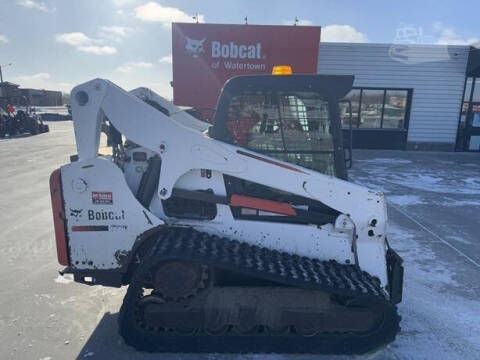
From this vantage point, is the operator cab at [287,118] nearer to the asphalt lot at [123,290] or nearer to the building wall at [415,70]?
the asphalt lot at [123,290]

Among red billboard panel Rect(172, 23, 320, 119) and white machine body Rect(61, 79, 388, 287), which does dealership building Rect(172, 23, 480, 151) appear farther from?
white machine body Rect(61, 79, 388, 287)

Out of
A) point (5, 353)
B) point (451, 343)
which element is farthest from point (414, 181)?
point (5, 353)

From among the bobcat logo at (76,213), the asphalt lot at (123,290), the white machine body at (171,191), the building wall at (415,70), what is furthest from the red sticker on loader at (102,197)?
the building wall at (415,70)

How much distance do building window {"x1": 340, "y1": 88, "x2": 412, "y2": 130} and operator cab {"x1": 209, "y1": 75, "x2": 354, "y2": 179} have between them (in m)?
12.1

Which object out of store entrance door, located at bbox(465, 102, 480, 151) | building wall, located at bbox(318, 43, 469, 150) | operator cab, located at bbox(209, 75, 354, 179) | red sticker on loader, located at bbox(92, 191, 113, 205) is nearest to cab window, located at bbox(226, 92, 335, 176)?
operator cab, located at bbox(209, 75, 354, 179)

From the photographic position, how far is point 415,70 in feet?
47.7

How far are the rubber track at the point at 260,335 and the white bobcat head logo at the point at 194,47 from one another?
36.9ft

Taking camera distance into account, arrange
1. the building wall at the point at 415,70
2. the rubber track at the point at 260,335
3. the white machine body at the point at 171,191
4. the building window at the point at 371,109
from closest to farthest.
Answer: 1. the rubber track at the point at 260,335
2. the white machine body at the point at 171,191
3. the building wall at the point at 415,70
4. the building window at the point at 371,109

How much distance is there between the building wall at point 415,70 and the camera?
14.2 m

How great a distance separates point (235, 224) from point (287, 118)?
107 cm

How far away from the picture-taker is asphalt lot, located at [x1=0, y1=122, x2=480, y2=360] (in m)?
3.11

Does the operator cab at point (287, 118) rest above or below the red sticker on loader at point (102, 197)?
above

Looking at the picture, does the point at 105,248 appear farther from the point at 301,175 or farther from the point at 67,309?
the point at 301,175

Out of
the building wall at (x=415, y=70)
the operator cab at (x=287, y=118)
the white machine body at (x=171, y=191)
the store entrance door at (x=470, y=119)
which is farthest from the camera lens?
the store entrance door at (x=470, y=119)
